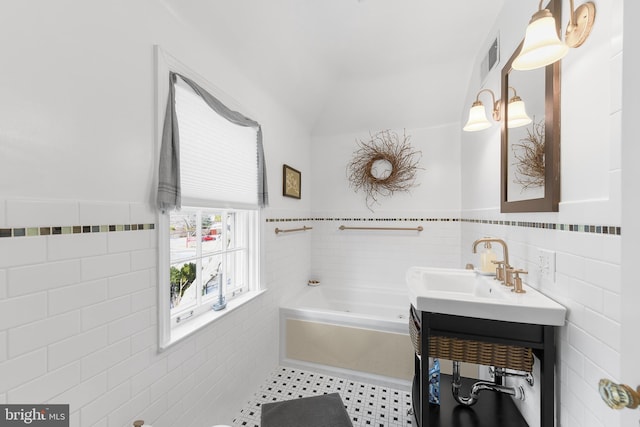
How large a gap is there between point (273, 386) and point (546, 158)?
240 centimetres

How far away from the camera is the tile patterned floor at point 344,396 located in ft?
6.28

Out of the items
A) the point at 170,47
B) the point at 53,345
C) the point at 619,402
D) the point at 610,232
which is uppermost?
the point at 170,47

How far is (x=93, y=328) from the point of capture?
105 centimetres

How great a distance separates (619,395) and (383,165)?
2.92 meters

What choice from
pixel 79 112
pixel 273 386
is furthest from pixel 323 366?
pixel 79 112

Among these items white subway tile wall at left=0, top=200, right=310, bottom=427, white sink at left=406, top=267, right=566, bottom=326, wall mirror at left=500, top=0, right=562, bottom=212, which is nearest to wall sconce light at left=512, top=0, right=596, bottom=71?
wall mirror at left=500, top=0, right=562, bottom=212

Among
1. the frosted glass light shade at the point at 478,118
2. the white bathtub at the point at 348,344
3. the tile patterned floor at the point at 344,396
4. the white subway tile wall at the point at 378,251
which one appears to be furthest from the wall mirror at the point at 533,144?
the tile patterned floor at the point at 344,396

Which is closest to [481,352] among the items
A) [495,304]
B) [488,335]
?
[488,335]

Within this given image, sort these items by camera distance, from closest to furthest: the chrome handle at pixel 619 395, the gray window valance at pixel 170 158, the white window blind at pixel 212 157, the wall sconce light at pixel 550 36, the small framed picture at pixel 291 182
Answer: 1. the chrome handle at pixel 619 395
2. the wall sconce light at pixel 550 36
3. the gray window valance at pixel 170 158
4. the white window blind at pixel 212 157
5. the small framed picture at pixel 291 182

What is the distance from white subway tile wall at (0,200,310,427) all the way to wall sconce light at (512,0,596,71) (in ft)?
5.63

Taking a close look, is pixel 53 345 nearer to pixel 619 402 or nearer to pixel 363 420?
pixel 619 402

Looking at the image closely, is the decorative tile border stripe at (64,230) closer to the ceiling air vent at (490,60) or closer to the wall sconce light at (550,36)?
the wall sconce light at (550,36)

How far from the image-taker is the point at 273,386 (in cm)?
227

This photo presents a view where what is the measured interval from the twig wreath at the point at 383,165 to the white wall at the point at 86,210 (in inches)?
84.0
